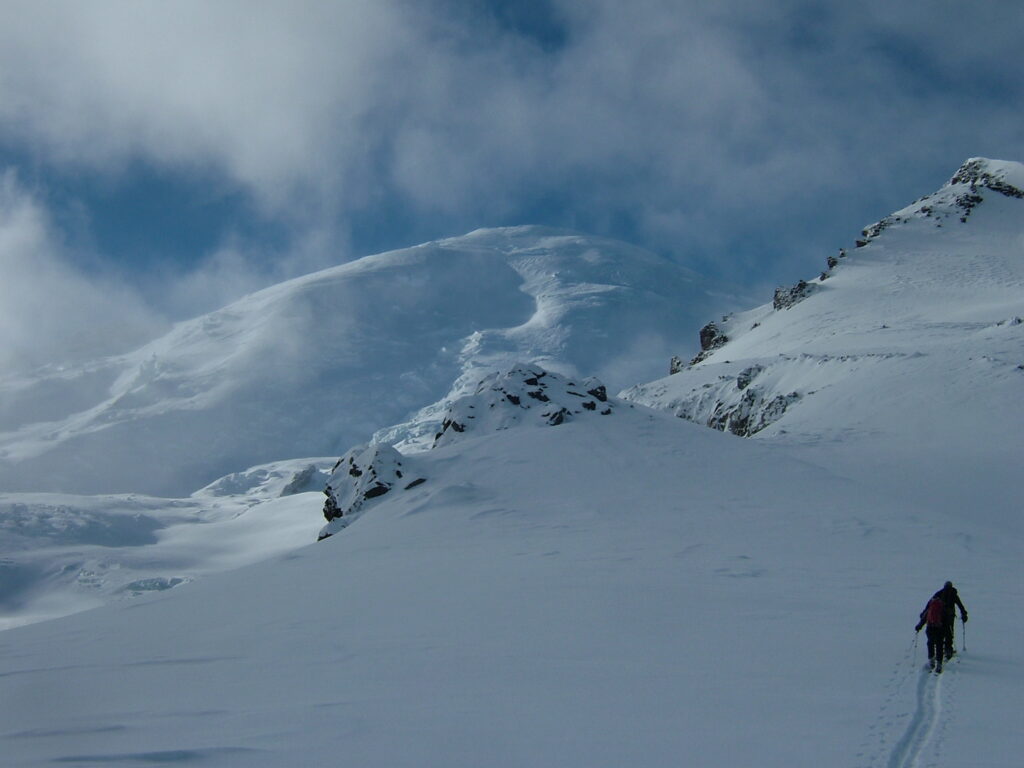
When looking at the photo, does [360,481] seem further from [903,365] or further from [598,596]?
[903,365]

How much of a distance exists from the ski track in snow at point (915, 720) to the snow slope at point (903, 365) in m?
17.1

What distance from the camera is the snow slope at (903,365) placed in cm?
3028

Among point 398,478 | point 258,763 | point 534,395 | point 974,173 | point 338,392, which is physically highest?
point 974,173

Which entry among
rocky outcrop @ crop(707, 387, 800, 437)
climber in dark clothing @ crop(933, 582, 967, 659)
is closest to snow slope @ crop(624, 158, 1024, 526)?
rocky outcrop @ crop(707, 387, 800, 437)

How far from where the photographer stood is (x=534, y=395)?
127 ft

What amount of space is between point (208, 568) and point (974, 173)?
93048 millimetres

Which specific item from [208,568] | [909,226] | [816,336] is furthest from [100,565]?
[909,226]

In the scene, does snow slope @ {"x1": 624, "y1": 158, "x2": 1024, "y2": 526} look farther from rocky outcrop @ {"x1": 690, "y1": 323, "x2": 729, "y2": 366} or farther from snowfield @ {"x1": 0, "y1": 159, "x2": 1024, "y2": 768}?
rocky outcrop @ {"x1": 690, "y1": 323, "x2": 729, "y2": 366}

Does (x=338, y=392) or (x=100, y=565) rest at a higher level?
(x=338, y=392)

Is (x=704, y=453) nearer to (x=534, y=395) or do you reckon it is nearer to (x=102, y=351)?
(x=534, y=395)

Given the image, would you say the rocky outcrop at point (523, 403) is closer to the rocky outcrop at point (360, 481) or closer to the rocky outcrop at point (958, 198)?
the rocky outcrop at point (360, 481)

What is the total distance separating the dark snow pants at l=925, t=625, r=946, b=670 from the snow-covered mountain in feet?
392

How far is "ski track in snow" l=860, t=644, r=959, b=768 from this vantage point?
23.3 feet

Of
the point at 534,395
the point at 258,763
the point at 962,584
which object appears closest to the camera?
the point at 258,763
